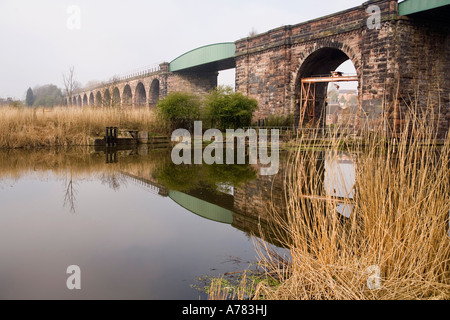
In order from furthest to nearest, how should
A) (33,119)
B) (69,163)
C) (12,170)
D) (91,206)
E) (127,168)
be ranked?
(33,119), (69,163), (127,168), (12,170), (91,206)

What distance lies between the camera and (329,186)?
9.61 ft

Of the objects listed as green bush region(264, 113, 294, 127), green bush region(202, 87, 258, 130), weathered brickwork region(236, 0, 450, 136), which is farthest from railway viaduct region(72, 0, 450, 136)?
green bush region(202, 87, 258, 130)

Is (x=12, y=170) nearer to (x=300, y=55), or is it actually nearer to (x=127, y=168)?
(x=127, y=168)

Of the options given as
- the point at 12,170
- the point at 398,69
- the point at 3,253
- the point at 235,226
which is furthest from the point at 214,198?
the point at 398,69

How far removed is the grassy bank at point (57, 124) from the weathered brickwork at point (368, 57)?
8.06 m

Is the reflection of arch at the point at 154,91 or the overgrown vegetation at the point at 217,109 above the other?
the reflection of arch at the point at 154,91

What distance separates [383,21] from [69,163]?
1279 cm

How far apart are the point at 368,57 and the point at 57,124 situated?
13622mm

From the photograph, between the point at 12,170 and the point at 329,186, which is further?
the point at 12,170

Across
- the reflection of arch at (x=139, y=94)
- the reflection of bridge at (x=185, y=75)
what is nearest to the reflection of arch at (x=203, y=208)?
the reflection of bridge at (x=185, y=75)

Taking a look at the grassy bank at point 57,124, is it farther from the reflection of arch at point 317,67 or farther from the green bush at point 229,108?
the reflection of arch at point 317,67

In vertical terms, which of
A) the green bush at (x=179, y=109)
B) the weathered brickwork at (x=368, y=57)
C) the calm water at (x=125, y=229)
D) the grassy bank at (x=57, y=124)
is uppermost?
the weathered brickwork at (x=368, y=57)

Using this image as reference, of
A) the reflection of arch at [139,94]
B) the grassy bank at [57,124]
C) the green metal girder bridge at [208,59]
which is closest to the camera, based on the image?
the grassy bank at [57,124]

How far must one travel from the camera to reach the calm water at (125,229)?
3.09m
